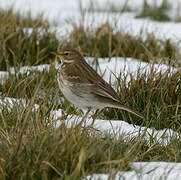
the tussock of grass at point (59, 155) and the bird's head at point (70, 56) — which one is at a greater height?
the bird's head at point (70, 56)

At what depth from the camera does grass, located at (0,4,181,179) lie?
10.2 feet

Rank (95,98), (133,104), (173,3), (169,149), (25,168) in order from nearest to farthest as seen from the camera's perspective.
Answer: (25,168) → (169,149) → (95,98) → (133,104) → (173,3)

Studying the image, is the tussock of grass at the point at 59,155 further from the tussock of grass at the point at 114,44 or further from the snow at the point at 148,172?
the tussock of grass at the point at 114,44

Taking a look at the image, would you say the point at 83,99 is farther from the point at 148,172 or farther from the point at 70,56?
the point at 148,172

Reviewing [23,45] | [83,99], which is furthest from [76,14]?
[83,99]

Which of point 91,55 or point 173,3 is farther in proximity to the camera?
point 173,3

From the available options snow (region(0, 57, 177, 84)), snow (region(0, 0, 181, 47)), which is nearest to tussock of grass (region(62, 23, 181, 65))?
snow (region(0, 57, 177, 84))

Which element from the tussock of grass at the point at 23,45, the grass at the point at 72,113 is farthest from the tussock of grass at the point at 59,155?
the tussock of grass at the point at 23,45

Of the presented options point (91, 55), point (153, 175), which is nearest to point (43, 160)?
point (153, 175)

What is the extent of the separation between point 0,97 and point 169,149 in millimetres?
2076

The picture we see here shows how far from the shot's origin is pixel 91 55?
662 cm

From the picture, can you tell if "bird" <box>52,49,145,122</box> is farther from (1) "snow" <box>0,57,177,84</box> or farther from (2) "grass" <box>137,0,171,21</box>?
(2) "grass" <box>137,0,171,21</box>

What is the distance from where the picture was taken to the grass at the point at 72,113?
3.11 meters

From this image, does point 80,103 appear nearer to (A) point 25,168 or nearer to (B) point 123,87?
(B) point 123,87
